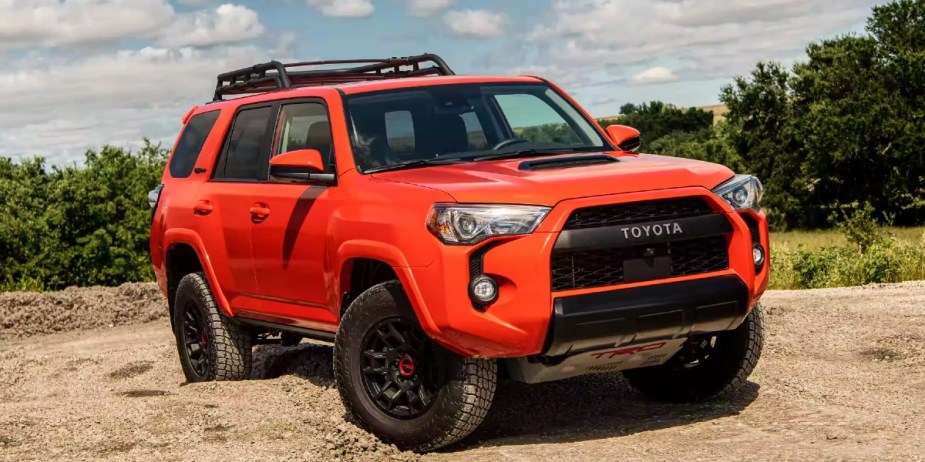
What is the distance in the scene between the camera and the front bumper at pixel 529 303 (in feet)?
18.9

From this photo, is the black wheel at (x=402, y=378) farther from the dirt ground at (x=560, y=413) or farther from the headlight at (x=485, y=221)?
the headlight at (x=485, y=221)

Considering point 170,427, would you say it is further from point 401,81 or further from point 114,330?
point 114,330

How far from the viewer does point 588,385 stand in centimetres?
838

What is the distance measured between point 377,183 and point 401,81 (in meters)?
1.30

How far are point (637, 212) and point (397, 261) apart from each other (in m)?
1.19

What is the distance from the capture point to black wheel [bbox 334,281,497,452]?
20.1ft

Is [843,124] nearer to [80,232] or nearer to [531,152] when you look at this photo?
[80,232]

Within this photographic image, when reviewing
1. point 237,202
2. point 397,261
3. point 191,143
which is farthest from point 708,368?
point 191,143

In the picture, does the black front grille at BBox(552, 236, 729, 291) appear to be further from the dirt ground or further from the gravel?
the gravel

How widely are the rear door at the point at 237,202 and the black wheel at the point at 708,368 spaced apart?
2.57 metres

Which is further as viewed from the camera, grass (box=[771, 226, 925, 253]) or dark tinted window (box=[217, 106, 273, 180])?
grass (box=[771, 226, 925, 253])

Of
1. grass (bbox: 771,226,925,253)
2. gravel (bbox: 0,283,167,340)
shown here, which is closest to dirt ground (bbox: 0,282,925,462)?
gravel (bbox: 0,283,167,340)

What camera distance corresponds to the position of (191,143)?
31.0 ft

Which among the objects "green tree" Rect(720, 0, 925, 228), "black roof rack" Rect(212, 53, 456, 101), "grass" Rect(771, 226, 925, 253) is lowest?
"grass" Rect(771, 226, 925, 253)
